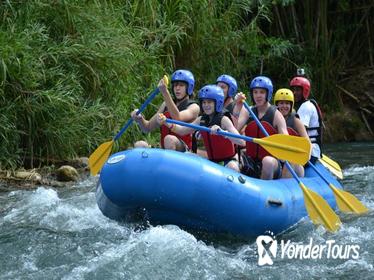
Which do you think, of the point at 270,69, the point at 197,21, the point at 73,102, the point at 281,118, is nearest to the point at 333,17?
the point at 270,69

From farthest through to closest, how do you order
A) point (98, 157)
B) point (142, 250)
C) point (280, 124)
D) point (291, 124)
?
point (98, 157)
point (291, 124)
point (280, 124)
point (142, 250)

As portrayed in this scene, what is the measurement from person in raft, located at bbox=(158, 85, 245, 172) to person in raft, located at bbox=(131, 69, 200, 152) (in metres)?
0.17

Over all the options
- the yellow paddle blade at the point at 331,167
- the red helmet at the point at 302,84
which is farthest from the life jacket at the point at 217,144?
the yellow paddle blade at the point at 331,167

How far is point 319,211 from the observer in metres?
5.14

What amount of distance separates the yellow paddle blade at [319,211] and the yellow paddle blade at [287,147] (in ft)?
0.69

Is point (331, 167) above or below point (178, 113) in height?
below

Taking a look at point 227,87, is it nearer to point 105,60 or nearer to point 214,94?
point 214,94

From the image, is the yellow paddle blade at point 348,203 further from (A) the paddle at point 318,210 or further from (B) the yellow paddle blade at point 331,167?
(B) the yellow paddle blade at point 331,167

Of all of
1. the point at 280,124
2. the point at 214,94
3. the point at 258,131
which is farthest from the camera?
the point at 258,131

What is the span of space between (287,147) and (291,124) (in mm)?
733

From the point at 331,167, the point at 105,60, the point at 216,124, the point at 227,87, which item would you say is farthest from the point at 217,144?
the point at 105,60

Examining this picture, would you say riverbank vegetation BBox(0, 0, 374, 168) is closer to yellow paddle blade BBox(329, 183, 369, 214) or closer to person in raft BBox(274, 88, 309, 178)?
person in raft BBox(274, 88, 309, 178)

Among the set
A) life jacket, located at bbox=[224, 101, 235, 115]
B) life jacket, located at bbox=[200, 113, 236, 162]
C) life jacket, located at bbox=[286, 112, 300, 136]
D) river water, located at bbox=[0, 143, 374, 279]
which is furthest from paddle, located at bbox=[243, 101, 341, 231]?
life jacket, located at bbox=[224, 101, 235, 115]

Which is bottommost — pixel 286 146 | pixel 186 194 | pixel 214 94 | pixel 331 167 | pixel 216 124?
pixel 331 167
